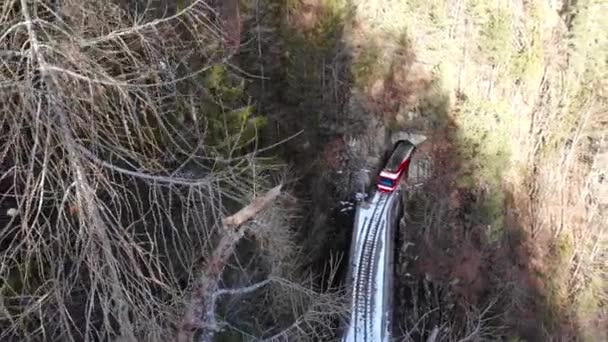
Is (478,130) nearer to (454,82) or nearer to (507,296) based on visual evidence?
(454,82)

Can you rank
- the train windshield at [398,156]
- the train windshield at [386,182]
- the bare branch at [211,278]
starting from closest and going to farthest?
1. the bare branch at [211,278]
2. the train windshield at [386,182]
3. the train windshield at [398,156]

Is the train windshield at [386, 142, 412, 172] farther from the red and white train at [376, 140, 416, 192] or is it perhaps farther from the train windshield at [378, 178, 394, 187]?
the train windshield at [378, 178, 394, 187]

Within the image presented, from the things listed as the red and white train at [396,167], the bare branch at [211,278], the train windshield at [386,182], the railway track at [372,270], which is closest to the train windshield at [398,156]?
the red and white train at [396,167]

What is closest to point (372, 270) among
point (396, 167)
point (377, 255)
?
point (377, 255)

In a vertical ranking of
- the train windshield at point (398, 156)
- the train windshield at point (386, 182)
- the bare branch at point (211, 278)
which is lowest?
the train windshield at point (386, 182)

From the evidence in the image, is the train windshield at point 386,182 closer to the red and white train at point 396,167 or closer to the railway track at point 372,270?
the red and white train at point 396,167

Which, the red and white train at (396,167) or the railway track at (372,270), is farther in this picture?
the red and white train at (396,167)

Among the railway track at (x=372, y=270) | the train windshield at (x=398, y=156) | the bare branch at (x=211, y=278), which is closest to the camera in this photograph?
the bare branch at (x=211, y=278)

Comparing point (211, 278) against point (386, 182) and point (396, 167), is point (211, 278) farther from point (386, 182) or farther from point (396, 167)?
point (396, 167)

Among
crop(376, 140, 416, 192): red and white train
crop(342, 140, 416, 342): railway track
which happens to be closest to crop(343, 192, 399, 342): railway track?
crop(342, 140, 416, 342): railway track
